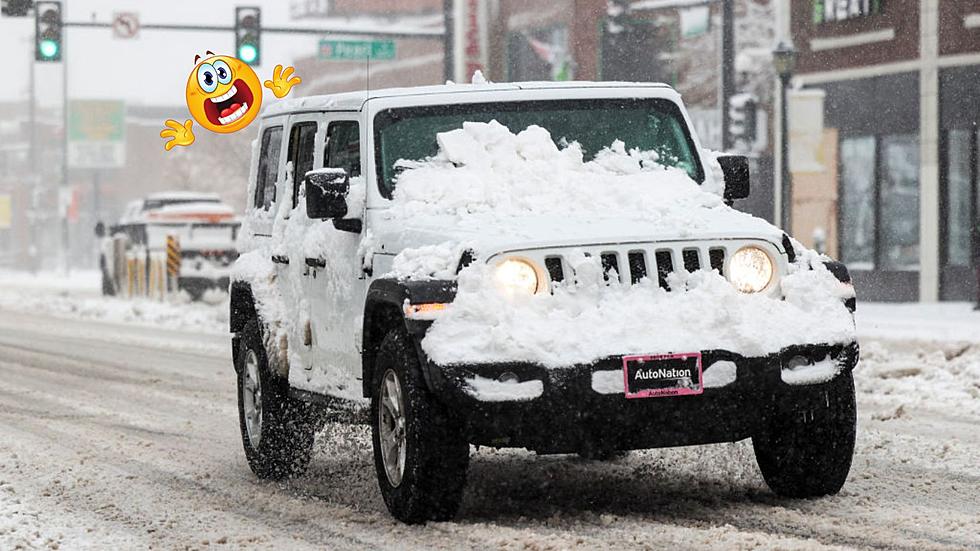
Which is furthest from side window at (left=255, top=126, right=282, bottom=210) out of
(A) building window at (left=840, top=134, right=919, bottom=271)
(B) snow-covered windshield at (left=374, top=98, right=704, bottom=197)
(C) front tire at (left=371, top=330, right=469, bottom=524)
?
(A) building window at (left=840, top=134, right=919, bottom=271)

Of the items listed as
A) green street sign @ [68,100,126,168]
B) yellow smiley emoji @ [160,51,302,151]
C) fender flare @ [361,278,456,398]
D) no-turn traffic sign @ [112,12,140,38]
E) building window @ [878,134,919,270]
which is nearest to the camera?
fender flare @ [361,278,456,398]

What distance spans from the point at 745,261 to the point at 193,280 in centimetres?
2616

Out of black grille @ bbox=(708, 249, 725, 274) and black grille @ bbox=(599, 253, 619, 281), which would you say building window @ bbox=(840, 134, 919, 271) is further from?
black grille @ bbox=(599, 253, 619, 281)

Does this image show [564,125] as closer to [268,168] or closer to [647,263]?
[647,263]

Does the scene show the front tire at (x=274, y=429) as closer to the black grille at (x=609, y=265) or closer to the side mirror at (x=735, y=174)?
the side mirror at (x=735, y=174)

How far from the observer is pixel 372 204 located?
8.33 meters

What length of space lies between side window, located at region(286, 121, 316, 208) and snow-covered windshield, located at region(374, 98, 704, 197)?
0.94m

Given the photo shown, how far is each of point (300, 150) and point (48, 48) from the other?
23.6 m

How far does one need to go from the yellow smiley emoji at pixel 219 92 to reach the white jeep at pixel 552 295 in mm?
7851

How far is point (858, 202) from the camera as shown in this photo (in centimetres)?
3284

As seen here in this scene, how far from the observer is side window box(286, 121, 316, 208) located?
9461 mm

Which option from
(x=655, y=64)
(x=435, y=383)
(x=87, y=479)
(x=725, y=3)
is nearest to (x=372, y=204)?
(x=435, y=383)

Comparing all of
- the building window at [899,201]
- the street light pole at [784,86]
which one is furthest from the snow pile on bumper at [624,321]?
the building window at [899,201]

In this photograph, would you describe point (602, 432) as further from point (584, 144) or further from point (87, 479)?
point (87, 479)
